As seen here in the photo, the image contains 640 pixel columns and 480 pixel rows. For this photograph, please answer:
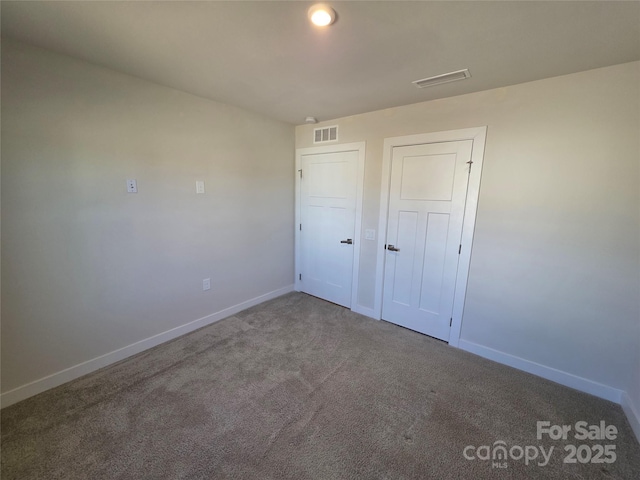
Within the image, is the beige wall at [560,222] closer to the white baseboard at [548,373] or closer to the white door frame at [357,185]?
the white baseboard at [548,373]

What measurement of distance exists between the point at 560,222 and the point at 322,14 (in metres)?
2.19

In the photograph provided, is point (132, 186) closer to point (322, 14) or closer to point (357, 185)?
point (322, 14)

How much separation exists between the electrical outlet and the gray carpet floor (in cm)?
147

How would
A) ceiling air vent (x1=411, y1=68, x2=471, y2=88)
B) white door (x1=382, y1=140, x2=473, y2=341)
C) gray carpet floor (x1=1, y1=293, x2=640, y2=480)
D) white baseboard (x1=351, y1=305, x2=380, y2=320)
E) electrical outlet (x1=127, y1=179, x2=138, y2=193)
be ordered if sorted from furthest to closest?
white baseboard (x1=351, y1=305, x2=380, y2=320) < white door (x1=382, y1=140, x2=473, y2=341) < electrical outlet (x1=127, y1=179, x2=138, y2=193) < ceiling air vent (x1=411, y1=68, x2=471, y2=88) < gray carpet floor (x1=1, y1=293, x2=640, y2=480)

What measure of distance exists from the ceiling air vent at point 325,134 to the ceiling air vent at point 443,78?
3.94ft

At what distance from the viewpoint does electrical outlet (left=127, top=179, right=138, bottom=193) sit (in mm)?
→ 2139

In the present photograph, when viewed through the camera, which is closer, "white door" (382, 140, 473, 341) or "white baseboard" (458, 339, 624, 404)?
"white baseboard" (458, 339, 624, 404)

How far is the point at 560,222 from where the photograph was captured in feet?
6.45

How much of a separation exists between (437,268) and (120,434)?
277cm

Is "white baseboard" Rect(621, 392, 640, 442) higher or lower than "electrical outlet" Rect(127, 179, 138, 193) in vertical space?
lower

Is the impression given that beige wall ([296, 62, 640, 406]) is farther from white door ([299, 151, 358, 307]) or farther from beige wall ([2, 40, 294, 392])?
beige wall ([2, 40, 294, 392])

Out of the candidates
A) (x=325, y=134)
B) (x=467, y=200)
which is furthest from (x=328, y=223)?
(x=467, y=200)

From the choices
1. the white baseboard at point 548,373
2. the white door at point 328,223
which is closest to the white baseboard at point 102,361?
the white door at point 328,223

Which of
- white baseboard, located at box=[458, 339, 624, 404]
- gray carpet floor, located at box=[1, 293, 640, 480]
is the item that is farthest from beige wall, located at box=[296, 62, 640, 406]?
gray carpet floor, located at box=[1, 293, 640, 480]
